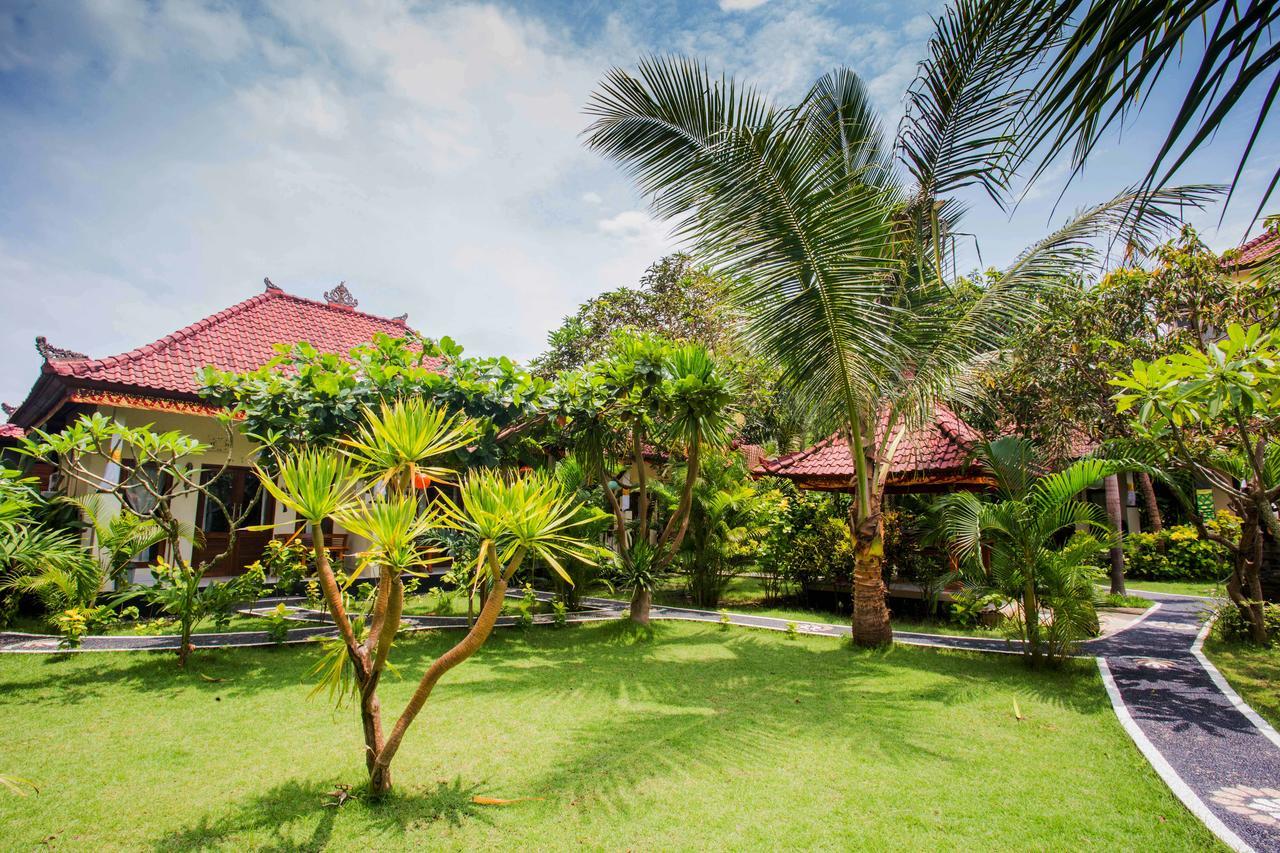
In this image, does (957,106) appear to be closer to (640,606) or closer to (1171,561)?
(640,606)

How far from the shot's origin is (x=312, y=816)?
9.91 feet

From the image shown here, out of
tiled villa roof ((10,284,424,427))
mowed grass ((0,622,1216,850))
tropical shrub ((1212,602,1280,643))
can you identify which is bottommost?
mowed grass ((0,622,1216,850))

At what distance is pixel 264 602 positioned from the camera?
30.5ft

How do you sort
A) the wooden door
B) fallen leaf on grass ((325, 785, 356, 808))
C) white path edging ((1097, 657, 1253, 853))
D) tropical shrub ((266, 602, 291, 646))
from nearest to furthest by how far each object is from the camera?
1. white path edging ((1097, 657, 1253, 853))
2. fallen leaf on grass ((325, 785, 356, 808))
3. tropical shrub ((266, 602, 291, 646))
4. the wooden door

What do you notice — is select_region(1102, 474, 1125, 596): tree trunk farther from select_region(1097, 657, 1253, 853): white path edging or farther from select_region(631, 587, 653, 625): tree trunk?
select_region(631, 587, 653, 625): tree trunk

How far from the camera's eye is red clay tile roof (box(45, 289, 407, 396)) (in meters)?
7.93

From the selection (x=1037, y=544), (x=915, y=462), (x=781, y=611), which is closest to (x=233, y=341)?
(x=781, y=611)

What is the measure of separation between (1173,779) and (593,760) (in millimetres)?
3390

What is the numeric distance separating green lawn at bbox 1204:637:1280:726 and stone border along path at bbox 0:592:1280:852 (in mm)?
98

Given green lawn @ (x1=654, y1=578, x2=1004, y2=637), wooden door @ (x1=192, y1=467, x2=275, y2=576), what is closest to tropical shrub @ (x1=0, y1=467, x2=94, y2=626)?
wooden door @ (x1=192, y1=467, x2=275, y2=576)

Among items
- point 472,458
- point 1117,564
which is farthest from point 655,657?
point 1117,564

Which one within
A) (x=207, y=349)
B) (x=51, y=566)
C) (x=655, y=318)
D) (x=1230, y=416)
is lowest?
(x=51, y=566)

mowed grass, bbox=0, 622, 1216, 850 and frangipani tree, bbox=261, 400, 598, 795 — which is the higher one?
frangipani tree, bbox=261, 400, 598, 795

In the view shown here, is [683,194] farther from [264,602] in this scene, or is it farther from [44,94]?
[264,602]
